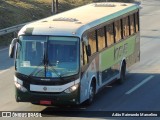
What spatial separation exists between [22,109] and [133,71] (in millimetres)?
7756

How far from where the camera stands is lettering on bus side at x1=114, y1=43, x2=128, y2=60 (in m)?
21.0

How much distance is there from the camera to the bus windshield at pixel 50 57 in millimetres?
16719

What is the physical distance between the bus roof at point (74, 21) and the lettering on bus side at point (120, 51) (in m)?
1.23

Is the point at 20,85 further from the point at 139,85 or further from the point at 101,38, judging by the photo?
the point at 139,85

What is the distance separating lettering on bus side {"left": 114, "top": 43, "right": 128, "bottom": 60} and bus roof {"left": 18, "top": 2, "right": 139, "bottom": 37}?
1.23 m

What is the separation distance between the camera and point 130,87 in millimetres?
21016

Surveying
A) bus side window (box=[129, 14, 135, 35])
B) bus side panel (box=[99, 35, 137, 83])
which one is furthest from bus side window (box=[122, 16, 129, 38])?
bus side window (box=[129, 14, 135, 35])

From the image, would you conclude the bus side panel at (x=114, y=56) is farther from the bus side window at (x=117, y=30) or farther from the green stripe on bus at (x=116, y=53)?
the bus side window at (x=117, y=30)

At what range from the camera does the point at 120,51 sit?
21.5 meters

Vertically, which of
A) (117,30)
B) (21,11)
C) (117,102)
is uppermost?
(117,30)

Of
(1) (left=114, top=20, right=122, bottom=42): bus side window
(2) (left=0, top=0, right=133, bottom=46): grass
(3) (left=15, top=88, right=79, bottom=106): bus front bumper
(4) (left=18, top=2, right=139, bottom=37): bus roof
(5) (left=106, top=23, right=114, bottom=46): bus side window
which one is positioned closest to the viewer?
(3) (left=15, top=88, right=79, bottom=106): bus front bumper

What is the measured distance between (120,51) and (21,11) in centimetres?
1732

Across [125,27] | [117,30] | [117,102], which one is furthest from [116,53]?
[117,102]

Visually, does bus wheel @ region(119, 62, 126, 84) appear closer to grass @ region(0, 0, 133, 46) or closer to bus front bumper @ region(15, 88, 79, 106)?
bus front bumper @ region(15, 88, 79, 106)
